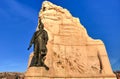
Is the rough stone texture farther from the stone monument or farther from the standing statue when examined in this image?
the standing statue

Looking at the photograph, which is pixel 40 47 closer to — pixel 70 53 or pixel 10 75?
pixel 70 53

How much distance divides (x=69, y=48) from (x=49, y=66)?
1.99 m

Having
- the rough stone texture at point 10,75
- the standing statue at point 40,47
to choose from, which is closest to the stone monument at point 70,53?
the standing statue at point 40,47

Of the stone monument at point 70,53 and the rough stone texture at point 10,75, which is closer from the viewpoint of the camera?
the stone monument at point 70,53

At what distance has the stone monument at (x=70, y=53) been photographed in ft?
43.7

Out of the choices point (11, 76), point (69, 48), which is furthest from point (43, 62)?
point (11, 76)

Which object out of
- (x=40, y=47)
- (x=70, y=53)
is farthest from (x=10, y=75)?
(x=40, y=47)

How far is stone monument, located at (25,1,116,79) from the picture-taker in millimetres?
13330

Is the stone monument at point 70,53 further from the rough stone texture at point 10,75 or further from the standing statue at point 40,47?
the rough stone texture at point 10,75

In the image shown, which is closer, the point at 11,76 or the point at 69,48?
the point at 69,48

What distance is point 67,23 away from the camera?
1564 centimetres

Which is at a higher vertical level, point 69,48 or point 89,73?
A: point 69,48

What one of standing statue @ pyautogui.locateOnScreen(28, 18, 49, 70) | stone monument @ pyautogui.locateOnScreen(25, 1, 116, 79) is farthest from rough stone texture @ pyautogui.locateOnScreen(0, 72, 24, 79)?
standing statue @ pyautogui.locateOnScreen(28, 18, 49, 70)

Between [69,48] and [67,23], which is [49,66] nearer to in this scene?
[69,48]
